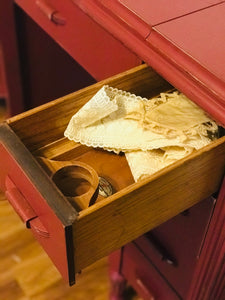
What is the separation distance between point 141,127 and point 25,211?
8.3 inches

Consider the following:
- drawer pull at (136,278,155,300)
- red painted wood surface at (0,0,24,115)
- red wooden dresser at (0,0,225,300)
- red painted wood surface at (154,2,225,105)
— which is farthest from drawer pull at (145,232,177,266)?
red painted wood surface at (0,0,24,115)

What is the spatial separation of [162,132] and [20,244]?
0.78m

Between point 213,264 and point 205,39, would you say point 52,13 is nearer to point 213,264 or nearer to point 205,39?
point 205,39

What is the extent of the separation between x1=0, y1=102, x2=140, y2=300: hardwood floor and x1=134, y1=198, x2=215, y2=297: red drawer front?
336mm

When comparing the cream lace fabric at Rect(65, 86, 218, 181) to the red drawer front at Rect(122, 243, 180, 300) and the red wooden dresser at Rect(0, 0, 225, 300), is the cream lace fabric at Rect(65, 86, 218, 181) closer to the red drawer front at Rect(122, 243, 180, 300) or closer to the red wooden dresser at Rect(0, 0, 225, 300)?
the red wooden dresser at Rect(0, 0, 225, 300)

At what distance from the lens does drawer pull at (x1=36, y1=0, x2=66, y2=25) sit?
0.92 m

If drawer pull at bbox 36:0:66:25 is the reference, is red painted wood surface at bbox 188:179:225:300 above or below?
below

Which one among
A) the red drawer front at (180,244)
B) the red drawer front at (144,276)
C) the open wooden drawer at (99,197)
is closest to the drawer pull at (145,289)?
the red drawer front at (144,276)

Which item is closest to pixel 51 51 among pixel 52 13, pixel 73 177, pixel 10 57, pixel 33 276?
pixel 10 57

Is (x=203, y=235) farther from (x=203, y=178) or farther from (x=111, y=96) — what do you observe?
(x=111, y=96)

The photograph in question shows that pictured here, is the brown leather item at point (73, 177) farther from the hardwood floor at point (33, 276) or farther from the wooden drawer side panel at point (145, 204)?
the hardwood floor at point (33, 276)

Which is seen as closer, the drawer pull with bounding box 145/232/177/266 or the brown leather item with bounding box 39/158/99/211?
the brown leather item with bounding box 39/158/99/211

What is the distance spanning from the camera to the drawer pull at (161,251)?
3.00ft

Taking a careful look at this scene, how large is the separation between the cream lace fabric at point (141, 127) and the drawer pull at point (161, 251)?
276 millimetres
